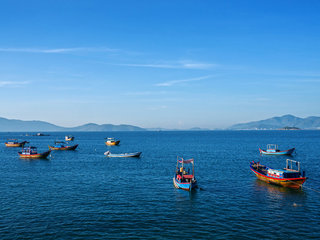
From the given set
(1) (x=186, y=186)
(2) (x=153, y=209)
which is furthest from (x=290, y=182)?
(2) (x=153, y=209)

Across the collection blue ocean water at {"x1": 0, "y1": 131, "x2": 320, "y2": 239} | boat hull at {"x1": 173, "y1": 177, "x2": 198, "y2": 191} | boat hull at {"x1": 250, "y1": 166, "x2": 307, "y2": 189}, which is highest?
boat hull at {"x1": 250, "y1": 166, "x2": 307, "y2": 189}

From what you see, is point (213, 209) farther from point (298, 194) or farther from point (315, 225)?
point (298, 194)

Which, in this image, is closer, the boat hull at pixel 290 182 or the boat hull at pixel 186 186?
the boat hull at pixel 186 186

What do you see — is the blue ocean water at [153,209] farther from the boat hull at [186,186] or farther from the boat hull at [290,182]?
the boat hull at [290,182]

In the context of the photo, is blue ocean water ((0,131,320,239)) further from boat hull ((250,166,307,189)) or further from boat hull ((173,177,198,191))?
boat hull ((250,166,307,189))

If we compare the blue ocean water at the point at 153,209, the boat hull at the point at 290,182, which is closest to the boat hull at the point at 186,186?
the blue ocean water at the point at 153,209

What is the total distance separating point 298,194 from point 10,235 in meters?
43.1

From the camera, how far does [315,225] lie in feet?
103

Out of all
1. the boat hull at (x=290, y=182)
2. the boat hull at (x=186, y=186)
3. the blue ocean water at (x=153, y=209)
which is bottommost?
the blue ocean water at (x=153, y=209)

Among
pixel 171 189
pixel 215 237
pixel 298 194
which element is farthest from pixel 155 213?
pixel 298 194

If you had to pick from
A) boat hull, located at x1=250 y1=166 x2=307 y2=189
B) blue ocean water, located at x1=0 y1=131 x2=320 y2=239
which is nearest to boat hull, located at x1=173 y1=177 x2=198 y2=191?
blue ocean water, located at x1=0 y1=131 x2=320 y2=239

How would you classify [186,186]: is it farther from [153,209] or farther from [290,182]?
[290,182]

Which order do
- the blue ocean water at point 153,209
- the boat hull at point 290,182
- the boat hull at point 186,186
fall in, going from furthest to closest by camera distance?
the boat hull at point 290,182
the boat hull at point 186,186
the blue ocean water at point 153,209

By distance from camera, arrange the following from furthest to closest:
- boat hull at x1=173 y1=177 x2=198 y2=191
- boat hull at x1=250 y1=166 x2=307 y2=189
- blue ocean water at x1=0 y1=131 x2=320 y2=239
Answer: boat hull at x1=250 y1=166 x2=307 y2=189 → boat hull at x1=173 y1=177 x2=198 y2=191 → blue ocean water at x1=0 y1=131 x2=320 y2=239
